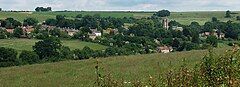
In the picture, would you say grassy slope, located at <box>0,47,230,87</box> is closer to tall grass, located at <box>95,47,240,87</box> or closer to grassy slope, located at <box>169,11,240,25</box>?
tall grass, located at <box>95,47,240,87</box>

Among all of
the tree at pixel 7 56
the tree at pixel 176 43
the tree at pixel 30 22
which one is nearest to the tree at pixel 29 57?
the tree at pixel 7 56

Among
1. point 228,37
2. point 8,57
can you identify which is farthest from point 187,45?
point 8,57

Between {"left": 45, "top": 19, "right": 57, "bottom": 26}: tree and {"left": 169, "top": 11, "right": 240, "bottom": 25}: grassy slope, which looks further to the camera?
{"left": 169, "top": 11, "right": 240, "bottom": 25}: grassy slope

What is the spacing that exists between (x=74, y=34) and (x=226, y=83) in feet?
311

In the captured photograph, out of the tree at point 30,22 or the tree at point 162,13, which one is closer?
the tree at point 30,22

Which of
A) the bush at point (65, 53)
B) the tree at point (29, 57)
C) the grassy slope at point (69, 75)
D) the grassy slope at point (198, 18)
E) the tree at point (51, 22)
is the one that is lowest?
the grassy slope at point (198, 18)

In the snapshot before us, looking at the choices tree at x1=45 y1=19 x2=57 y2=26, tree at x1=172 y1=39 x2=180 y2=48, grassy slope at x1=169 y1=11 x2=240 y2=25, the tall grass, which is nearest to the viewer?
the tall grass

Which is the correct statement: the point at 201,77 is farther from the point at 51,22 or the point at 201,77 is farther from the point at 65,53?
the point at 51,22

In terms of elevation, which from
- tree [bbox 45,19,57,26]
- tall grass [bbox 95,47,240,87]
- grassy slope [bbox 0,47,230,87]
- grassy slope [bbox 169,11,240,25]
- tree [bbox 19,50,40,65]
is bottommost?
grassy slope [bbox 169,11,240,25]

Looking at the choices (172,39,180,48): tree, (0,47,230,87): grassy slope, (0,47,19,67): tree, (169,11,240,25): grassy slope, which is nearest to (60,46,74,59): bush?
(0,47,19,67): tree

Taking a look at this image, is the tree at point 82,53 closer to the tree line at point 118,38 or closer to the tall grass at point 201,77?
the tree line at point 118,38

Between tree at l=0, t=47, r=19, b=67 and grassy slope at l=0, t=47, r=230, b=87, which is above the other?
grassy slope at l=0, t=47, r=230, b=87

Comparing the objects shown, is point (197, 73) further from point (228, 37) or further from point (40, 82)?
point (228, 37)

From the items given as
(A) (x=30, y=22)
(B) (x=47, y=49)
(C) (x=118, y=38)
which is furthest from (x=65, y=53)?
(A) (x=30, y=22)
